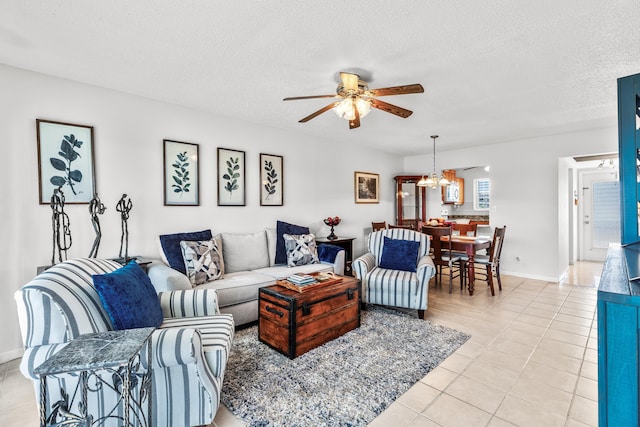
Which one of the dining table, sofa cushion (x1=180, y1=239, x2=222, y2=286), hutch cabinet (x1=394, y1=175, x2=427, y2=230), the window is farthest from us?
the window

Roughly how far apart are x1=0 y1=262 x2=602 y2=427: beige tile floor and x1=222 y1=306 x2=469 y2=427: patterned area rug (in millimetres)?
102

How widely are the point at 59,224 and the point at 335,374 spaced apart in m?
2.64

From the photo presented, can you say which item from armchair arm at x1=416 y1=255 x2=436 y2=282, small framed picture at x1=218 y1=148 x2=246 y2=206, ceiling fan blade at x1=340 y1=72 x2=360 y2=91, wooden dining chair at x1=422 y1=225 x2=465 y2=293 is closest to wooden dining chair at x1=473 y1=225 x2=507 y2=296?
wooden dining chair at x1=422 y1=225 x2=465 y2=293

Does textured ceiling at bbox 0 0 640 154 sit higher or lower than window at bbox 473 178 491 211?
higher

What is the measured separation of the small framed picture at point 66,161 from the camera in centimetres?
266

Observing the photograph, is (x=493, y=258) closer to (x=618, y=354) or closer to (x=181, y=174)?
(x=618, y=354)

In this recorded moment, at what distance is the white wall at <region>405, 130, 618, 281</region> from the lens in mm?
4754

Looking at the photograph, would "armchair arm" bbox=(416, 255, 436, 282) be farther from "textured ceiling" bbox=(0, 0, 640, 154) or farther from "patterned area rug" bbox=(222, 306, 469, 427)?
"textured ceiling" bbox=(0, 0, 640, 154)

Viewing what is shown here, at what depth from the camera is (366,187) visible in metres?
5.96

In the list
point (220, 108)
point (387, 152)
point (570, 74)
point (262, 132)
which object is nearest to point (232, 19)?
point (220, 108)

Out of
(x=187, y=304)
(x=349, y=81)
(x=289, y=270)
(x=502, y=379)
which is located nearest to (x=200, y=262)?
(x=187, y=304)

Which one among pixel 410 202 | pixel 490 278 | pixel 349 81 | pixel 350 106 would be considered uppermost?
pixel 349 81

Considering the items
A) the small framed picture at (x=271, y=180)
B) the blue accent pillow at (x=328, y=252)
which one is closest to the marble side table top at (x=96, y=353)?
the blue accent pillow at (x=328, y=252)

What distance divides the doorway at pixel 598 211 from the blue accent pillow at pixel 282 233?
6.49 meters
